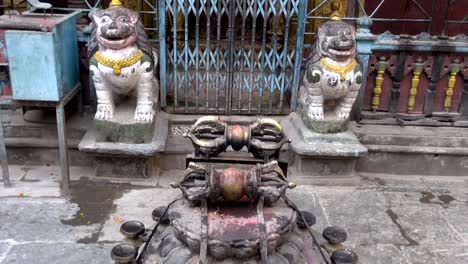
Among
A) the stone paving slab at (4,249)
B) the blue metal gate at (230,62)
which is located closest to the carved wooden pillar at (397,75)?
the blue metal gate at (230,62)

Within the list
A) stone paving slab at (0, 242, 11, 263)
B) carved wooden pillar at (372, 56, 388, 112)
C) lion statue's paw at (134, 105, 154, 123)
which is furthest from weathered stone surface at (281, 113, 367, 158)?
stone paving slab at (0, 242, 11, 263)

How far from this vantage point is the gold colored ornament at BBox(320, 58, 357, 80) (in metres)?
4.73

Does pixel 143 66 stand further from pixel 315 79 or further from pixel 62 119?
pixel 315 79

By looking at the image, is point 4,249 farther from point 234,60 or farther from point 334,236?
point 234,60

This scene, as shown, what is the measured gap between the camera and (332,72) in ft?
15.5

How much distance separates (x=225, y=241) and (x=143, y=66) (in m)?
2.59

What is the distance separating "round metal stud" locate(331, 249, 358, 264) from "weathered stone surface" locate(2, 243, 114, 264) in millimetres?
1705

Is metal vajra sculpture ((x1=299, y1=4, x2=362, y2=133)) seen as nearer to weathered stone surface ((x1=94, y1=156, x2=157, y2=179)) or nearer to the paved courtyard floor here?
the paved courtyard floor

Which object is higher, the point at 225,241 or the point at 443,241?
the point at 225,241

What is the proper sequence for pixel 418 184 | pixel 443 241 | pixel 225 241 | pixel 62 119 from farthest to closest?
1. pixel 418 184
2. pixel 62 119
3. pixel 443 241
4. pixel 225 241

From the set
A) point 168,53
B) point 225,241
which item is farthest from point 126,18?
point 225,241

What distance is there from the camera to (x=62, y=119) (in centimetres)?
448

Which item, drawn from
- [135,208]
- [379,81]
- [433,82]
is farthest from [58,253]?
[433,82]

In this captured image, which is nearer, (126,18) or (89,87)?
(126,18)
